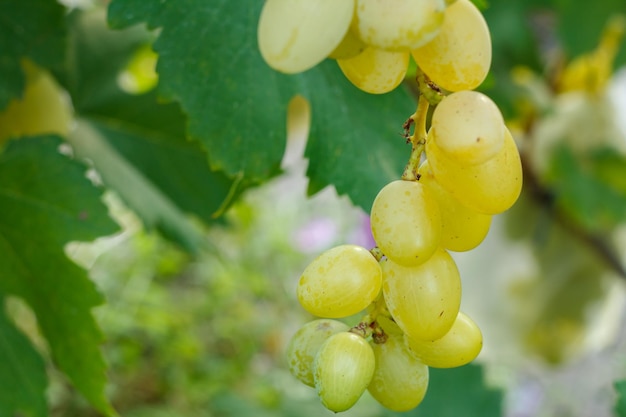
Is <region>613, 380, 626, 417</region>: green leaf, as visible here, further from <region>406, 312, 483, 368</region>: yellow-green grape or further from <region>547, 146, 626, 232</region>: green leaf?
<region>547, 146, 626, 232</region>: green leaf

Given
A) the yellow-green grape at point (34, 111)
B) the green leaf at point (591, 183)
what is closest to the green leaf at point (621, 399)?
the yellow-green grape at point (34, 111)

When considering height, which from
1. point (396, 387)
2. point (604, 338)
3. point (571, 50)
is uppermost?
point (396, 387)

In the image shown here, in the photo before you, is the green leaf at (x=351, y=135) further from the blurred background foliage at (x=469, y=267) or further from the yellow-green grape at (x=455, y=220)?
the blurred background foliage at (x=469, y=267)

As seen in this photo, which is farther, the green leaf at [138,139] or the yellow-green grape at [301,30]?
the green leaf at [138,139]

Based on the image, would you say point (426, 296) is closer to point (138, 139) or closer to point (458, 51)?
point (458, 51)

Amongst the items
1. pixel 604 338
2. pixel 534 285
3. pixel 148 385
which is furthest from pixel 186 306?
pixel 604 338

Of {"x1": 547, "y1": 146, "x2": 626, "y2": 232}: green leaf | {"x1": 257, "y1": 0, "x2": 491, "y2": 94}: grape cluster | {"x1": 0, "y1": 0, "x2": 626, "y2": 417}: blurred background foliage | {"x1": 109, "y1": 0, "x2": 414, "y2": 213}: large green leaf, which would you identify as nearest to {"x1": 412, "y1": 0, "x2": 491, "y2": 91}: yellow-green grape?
{"x1": 257, "y1": 0, "x2": 491, "y2": 94}: grape cluster

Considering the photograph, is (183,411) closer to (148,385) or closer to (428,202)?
(148,385)
